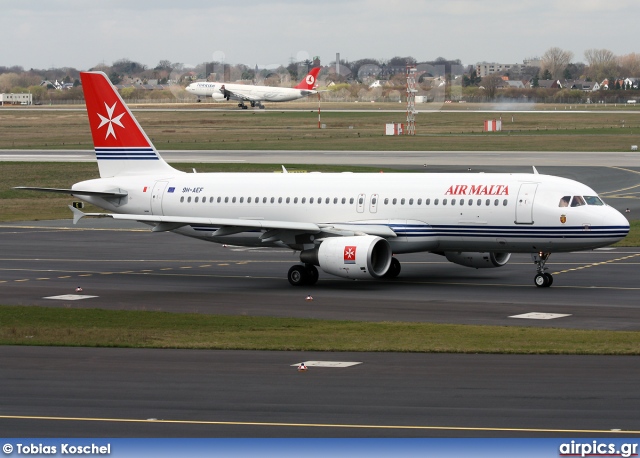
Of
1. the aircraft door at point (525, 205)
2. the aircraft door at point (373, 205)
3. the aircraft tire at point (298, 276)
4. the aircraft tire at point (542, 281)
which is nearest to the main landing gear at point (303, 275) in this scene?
the aircraft tire at point (298, 276)

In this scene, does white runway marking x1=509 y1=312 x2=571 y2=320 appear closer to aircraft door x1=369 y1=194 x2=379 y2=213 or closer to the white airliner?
the white airliner

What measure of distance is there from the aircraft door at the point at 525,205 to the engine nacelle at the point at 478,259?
12.6ft

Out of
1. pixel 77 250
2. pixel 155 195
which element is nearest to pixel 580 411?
pixel 155 195

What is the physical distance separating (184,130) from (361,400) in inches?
5706

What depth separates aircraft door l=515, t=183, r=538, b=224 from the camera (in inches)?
1722

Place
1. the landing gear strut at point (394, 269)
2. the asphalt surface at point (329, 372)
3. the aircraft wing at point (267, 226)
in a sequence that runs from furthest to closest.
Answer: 1. the landing gear strut at point (394, 269)
2. the aircraft wing at point (267, 226)
3. the asphalt surface at point (329, 372)

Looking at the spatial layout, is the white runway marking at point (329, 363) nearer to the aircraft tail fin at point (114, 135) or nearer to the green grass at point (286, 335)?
the green grass at point (286, 335)

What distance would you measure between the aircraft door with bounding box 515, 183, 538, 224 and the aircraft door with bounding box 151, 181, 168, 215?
16041 millimetres

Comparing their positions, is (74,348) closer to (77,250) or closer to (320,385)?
(320,385)

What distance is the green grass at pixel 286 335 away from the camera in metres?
31.7

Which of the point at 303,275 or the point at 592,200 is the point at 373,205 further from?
the point at 592,200

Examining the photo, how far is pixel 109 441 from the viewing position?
2114cm

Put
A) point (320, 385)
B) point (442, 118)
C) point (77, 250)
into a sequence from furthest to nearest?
point (442, 118) < point (77, 250) < point (320, 385)

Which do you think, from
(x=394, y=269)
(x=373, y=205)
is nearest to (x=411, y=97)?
(x=394, y=269)
